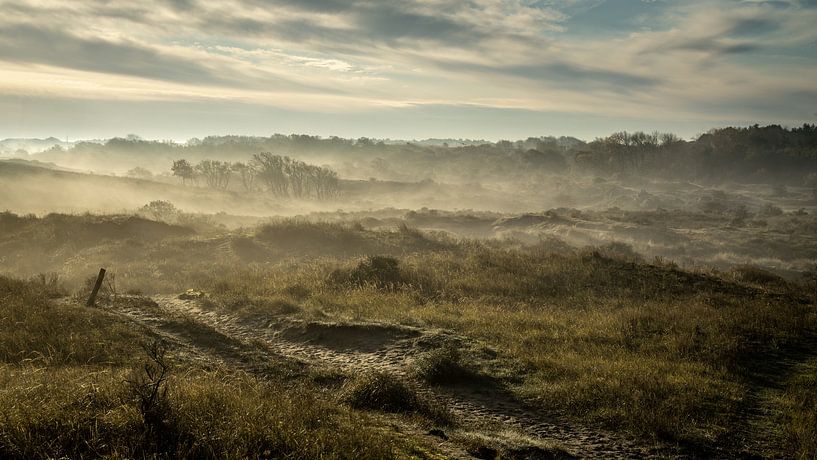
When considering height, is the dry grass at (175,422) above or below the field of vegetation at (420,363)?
above

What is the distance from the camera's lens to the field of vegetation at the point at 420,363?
5223 mm

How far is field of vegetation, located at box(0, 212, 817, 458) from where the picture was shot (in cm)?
522

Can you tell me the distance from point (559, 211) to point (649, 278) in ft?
145

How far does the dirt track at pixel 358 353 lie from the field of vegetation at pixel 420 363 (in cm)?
5

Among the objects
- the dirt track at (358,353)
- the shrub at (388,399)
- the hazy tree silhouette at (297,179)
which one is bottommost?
the dirt track at (358,353)

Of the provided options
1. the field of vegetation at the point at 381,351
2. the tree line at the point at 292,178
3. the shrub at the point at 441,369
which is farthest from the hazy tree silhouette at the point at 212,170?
the shrub at the point at 441,369

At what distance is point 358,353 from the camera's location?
1154 cm

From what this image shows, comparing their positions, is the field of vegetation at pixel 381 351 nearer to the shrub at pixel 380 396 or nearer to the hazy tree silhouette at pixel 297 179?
the shrub at pixel 380 396

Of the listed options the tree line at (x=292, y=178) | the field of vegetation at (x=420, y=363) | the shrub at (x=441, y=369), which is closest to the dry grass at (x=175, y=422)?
the field of vegetation at (x=420, y=363)

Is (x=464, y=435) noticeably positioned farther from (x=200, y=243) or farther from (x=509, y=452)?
(x=200, y=243)

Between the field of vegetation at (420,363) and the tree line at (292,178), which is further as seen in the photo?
the tree line at (292,178)

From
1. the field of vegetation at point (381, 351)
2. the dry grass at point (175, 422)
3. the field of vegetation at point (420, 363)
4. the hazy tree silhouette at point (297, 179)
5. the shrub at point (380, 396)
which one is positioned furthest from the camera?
the hazy tree silhouette at point (297, 179)

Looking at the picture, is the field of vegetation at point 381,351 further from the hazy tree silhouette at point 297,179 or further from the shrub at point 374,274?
the hazy tree silhouette at point 297,179

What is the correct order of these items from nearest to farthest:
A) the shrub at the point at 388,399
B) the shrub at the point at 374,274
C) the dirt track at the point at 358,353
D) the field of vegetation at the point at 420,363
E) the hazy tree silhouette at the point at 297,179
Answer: the field of vegetation at the point at 420,363, the dirt track at the point at 358,353, the shrub at the point at 388,399, the shrub at the point at 374,274, the hazy tree silhouette at the point at 297,179
